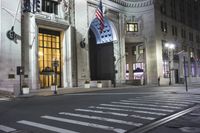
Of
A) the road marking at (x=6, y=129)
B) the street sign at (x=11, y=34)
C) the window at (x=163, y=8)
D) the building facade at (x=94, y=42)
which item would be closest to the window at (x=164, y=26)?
the building facade at (x=94, y=42)

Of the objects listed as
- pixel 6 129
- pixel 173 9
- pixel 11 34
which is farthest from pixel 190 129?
pixel 173 9

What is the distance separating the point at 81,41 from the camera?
43188 mm

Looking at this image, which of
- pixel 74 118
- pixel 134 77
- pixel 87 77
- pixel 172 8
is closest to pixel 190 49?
pixel 172 8

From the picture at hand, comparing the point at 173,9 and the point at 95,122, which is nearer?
the point at 95,122

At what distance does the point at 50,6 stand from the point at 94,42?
15202mm

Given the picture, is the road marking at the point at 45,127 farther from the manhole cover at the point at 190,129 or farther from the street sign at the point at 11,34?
the street sign at the point at 11,34

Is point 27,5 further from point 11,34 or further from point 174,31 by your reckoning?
point 174,31

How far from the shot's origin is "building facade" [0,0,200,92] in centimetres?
3431

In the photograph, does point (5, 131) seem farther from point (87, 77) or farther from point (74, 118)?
point (87, 77)

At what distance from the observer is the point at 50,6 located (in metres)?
40.1

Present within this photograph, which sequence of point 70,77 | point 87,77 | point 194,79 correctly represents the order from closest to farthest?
point 70,77 < point 87,77 < point 194,79

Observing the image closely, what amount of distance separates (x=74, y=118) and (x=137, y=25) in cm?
4880

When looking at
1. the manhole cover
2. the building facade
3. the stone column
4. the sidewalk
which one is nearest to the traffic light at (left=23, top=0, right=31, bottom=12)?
the building facade

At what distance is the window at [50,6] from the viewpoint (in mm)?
39259
